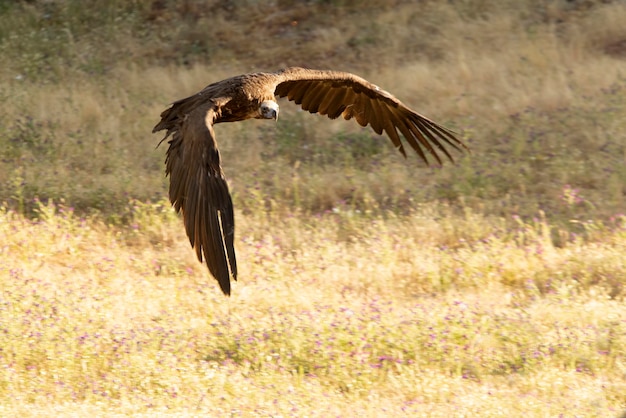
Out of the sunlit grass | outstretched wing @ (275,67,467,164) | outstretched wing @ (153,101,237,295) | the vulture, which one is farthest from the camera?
outstretched wing @ (275,67,467,164)

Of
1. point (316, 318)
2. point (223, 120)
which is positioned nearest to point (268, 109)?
point (223, 120)

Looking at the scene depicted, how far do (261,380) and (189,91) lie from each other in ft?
28.8

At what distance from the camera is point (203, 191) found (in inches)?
217

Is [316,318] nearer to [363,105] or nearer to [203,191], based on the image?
[363,105]

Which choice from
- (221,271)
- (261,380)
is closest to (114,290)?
(261,380)

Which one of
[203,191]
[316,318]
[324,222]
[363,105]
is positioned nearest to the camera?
[203,191]

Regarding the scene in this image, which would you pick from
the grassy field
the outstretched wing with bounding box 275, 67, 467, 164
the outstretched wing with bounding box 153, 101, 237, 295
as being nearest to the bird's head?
the outstretched wing with bounding box 153, 101, 237, 295

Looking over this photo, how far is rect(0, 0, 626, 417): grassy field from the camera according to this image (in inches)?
264

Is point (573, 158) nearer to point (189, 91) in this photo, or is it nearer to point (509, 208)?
point (509, 208)

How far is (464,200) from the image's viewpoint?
10.7 meters

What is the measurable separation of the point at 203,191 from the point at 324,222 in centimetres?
474

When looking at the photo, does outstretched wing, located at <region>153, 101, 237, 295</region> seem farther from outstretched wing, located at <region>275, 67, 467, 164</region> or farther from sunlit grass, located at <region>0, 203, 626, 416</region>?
outstretched wing, located at <region>275, 67, 467, 164</region>

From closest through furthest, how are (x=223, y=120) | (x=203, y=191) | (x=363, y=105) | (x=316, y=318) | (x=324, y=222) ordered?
1. (x=203, y=191)
2. (x=223, y=120)
3. (x=316, y=318)
4. (x=363, y=105)
5. (x=324, y=222)

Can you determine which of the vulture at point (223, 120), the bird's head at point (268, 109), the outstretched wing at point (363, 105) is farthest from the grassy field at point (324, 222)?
the bird's head at point (268, 109)
